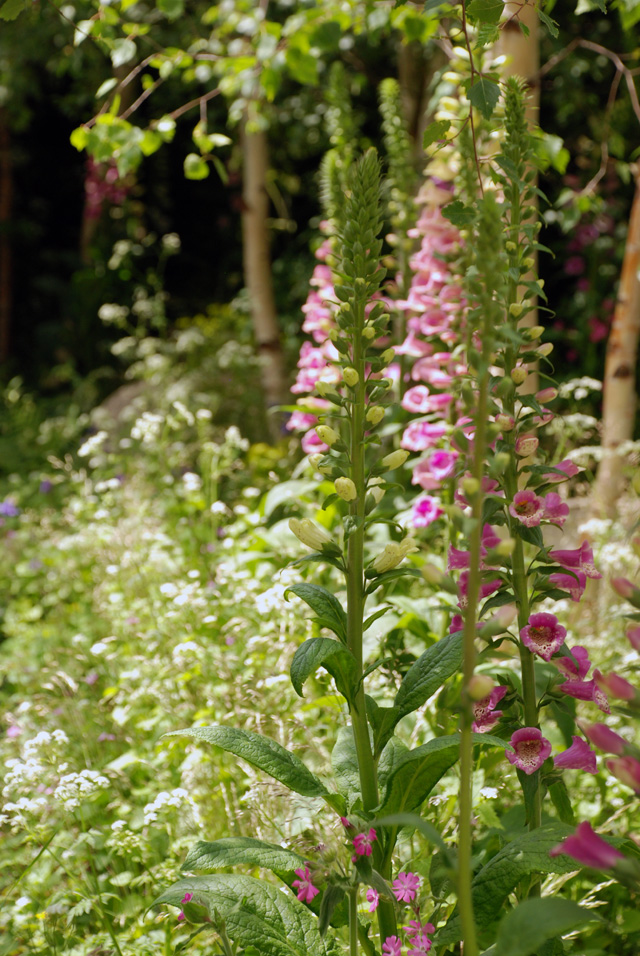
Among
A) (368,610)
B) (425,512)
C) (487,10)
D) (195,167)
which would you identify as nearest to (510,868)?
(368,610)

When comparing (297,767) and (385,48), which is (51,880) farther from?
(385,48)

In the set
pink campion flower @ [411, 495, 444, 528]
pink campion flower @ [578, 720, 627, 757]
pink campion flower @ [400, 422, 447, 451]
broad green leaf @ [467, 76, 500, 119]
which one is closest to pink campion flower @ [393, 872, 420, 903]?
pink campion flower @ [578, 720, 627, 757]

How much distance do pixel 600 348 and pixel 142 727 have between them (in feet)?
17.0

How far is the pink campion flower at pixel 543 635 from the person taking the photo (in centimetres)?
118

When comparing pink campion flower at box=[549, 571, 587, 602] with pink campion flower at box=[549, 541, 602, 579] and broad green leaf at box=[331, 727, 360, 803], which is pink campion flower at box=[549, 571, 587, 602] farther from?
broad green leaf at box=[331, 727, 360, 803]

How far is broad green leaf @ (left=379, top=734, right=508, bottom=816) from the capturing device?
117 cm

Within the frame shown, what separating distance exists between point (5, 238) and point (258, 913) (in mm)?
9122

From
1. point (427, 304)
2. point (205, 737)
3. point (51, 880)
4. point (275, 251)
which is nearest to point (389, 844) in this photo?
point (205, 737)

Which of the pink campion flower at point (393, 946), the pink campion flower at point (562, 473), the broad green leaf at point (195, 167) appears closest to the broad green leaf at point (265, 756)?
the pink campion flower at point (393, 946)

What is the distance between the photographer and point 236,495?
176 inches

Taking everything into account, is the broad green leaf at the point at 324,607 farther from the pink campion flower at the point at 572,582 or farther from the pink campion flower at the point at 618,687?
the pink campion flower at the point at 618,687

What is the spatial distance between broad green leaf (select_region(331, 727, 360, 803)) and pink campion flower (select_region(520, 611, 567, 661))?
37cm

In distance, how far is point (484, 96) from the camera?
1.40m

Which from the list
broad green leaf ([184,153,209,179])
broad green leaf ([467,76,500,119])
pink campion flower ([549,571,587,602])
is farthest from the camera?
broad green leaf ([184,153,209,179])
